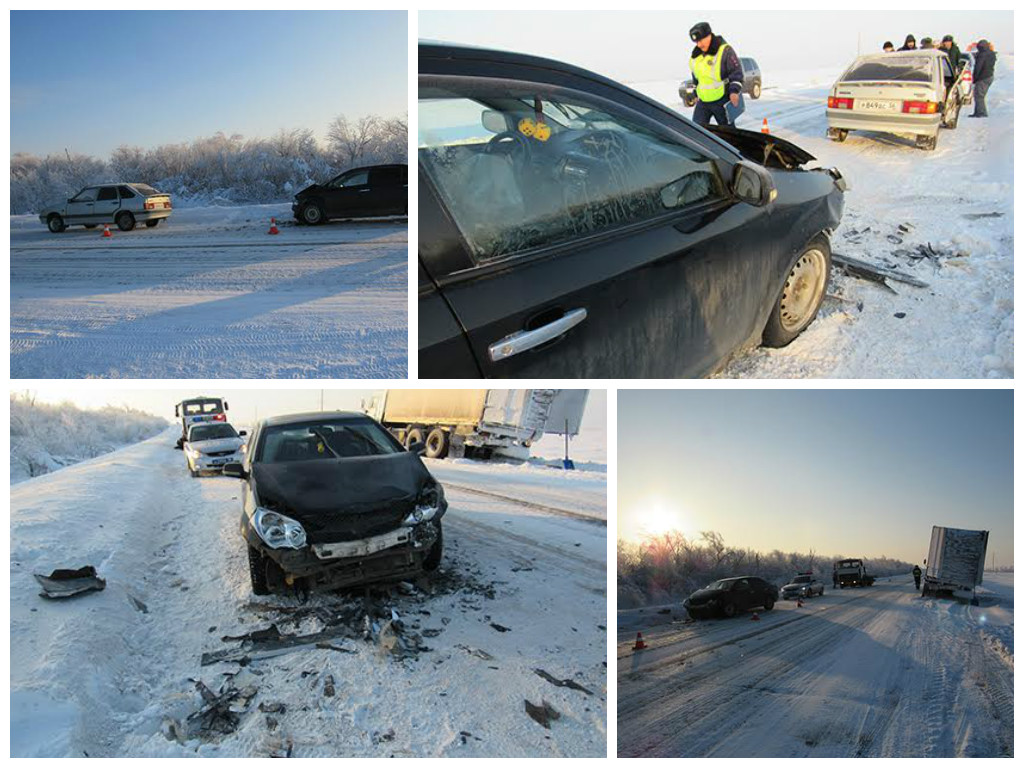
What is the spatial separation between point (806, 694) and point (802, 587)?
0.56 meters

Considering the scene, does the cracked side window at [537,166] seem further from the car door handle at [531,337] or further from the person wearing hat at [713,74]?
the person wearing hat at [713,74]

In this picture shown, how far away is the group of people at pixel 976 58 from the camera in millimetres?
6327

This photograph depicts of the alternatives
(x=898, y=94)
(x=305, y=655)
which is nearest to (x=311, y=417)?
(x=305, y=655)

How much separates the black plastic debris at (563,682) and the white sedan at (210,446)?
2.07 meters

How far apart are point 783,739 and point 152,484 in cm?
554

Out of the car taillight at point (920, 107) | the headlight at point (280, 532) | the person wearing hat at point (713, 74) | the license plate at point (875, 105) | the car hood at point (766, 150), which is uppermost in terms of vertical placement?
the license plate at point (875, 105)

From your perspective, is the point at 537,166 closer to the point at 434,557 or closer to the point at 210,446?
the point at 434,557

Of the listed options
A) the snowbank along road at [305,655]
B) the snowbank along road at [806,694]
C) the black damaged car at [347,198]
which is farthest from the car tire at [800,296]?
the black damaged car at [347,198]

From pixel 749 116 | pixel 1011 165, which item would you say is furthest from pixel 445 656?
pixel 749 116

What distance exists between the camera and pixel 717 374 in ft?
10.9

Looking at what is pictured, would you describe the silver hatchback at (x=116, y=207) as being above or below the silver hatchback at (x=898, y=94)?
below

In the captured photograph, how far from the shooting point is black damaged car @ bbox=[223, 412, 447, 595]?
10.3 feet

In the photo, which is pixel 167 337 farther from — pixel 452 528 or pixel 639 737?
pixel 639 737

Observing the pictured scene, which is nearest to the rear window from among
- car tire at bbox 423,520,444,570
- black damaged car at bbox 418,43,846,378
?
black damaged car at bbox 418,43,846,378
